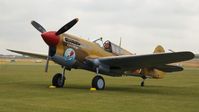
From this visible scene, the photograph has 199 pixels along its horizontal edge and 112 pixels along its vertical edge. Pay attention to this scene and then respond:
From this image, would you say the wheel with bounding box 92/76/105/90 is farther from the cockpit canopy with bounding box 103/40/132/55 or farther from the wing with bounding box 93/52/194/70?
the cockpit canopy with bounding box 103/40/132/55

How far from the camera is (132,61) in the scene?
624 inches

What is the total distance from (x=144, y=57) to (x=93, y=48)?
7.97ft

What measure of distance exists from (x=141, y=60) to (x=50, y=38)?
380 centimetres

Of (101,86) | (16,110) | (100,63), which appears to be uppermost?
(100,63)

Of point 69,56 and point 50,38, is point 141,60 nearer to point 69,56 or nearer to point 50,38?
point 69,56

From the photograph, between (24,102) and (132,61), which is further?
(132,61)

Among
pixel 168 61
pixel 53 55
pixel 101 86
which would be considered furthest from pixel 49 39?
pixel 168 61

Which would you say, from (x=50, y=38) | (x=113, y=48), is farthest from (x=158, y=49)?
(x=50, y=38)

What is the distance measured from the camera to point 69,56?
1548 cm

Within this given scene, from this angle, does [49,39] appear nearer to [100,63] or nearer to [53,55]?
[53,55]

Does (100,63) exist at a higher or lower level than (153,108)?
higher

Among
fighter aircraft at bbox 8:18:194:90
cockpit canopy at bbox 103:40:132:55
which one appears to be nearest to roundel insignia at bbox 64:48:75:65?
fighter aircraft at bbox 8:18:194:90

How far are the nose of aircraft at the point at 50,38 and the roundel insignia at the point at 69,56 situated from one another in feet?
2.00

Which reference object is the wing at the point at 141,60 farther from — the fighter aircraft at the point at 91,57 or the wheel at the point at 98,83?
the wheel at the point at 98,83
